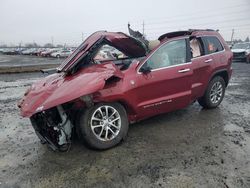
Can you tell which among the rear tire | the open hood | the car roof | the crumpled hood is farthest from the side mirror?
A: the rear tire

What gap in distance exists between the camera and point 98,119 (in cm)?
395

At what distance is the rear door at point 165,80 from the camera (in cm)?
443

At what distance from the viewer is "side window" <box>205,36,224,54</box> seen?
5812 millimetres

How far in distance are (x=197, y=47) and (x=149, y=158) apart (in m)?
3.11

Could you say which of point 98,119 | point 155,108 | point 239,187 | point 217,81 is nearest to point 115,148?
point 98,119

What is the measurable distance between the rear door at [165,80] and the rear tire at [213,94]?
1.02m

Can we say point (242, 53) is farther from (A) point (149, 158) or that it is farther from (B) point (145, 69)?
(A) point (149, 158)

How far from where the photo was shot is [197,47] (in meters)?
5.59

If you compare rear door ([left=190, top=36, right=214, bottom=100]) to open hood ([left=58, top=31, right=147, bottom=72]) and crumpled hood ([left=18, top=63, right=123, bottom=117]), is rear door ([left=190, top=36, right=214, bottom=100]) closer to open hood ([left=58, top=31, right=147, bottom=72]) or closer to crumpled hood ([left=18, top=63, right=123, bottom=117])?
open hood ([left=58, top=31, right=147, bottom=72])

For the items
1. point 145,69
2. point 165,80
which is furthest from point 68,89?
point 165,80

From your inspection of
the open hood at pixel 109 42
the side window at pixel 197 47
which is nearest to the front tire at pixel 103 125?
the open hood at pixel 109 42

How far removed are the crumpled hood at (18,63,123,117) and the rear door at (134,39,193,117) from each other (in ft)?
1.89

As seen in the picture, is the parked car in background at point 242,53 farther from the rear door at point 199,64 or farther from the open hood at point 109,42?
the open hood at point 109,42

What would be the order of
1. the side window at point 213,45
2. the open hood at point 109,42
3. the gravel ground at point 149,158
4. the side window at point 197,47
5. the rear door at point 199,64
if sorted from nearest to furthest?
the gravel ground at point 149,158, the open hood at point 109,42, the rear door at point 199,64, the side window at point 197,47, the side window at point 213,45
